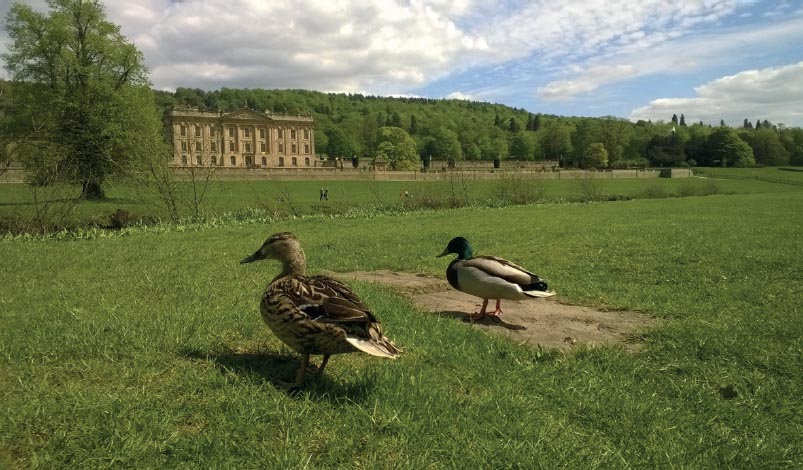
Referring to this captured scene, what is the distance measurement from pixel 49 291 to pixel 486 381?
6.97m

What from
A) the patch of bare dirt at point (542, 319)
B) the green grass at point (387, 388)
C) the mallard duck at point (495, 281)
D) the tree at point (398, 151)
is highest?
the tree at point (398, 151)

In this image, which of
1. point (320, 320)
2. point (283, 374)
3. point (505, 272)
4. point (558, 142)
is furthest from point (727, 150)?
point (320, 320)

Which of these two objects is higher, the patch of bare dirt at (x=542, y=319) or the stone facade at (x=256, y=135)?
the stone facade at (x=256, y=135)

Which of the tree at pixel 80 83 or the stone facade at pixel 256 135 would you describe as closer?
the tree at pixel 80 83

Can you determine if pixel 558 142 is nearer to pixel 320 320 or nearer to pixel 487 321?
pixel 487 321

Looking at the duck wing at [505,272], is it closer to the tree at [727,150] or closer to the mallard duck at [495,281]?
the mallard duck at [495,281]

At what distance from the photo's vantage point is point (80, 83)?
41969mm

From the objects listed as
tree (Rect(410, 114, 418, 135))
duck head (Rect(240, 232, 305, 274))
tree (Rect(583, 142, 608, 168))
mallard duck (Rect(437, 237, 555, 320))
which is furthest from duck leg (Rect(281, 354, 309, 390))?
tree (Rect(410, 114, 418, 135))

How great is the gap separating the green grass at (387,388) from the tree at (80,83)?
36.1m

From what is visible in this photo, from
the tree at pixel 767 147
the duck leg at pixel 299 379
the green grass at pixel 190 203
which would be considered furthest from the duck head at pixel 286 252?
the tree at pixel 767 147

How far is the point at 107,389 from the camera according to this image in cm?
395

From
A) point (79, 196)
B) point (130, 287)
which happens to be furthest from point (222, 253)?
point (79, 196)

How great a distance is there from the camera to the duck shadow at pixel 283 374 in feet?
13.1

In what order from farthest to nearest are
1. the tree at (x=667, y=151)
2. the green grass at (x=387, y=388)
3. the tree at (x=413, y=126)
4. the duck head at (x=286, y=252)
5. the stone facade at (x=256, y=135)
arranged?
1. the tree at (x=413, y=126)
2. the tree at (x=667, y=151)
3. the stone facade at (x=256, y=135)
4. the duck head at (x=286, y=252)
5. the green grass at (x=387, y=388)
